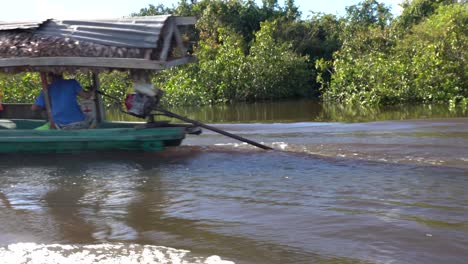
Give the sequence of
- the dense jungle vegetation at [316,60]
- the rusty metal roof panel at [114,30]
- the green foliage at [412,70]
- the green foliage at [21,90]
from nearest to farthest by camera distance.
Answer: the rusty metal roof panel at [114,30]
the green foliage at [412,70]
the dense jungle vegetation at [316,60]
the green foliage at [21,90]

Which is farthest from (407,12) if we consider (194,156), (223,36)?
(194,156)

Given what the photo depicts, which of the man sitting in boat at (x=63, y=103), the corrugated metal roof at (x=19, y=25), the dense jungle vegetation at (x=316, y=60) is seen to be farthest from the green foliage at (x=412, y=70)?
the corrugated metal roof at (x=19, y=25)

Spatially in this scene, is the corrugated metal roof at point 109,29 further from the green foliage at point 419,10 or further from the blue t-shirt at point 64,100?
the green foliage at point 419,10

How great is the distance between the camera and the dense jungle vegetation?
18.5 meters

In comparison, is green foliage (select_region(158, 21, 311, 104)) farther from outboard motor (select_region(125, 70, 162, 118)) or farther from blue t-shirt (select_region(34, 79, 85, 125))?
outboard motor (select_region(125, 70, 162, 118))

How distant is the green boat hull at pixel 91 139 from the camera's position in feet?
25.2

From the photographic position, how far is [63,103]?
26.3 ft

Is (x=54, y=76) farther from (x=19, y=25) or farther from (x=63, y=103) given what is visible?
(x=19, y=25)

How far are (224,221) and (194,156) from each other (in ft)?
10.5

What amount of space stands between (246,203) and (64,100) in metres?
3.77

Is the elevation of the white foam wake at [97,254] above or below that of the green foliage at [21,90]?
below

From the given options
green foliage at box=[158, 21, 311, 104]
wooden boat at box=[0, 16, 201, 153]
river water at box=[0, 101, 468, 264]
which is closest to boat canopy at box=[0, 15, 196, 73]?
wooden boat at box=[0, 16, 201, 153]

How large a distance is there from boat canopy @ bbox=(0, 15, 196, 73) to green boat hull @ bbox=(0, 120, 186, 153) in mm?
870

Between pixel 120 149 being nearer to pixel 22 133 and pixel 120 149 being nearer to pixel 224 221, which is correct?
pixel 22 133
